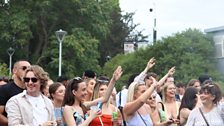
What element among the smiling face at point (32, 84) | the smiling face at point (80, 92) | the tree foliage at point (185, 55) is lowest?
the tree foliage at point (185, 55)

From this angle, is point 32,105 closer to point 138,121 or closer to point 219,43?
point 138,121

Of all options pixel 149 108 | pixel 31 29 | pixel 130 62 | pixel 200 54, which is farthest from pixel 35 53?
pixel 149 108

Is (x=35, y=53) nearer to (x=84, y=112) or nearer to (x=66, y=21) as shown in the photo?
(x=66, y=21)

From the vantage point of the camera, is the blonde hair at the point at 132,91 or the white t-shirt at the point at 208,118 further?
the blonde hair at the point at 132,91

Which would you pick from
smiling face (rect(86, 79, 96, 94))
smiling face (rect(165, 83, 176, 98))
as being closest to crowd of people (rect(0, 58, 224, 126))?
smiling face (rect(86, 79, 96, 94))

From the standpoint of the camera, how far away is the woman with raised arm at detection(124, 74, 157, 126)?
322 inches

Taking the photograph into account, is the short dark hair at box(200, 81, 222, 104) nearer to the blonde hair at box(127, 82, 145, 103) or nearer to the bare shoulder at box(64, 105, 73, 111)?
the blonde hair at box(127, 82, 145, 103)

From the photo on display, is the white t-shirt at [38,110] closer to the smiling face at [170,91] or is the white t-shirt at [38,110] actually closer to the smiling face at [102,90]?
the smiling face at [102,90]

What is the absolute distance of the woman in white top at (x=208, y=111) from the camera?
332 inches

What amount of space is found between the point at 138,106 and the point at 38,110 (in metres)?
1.59

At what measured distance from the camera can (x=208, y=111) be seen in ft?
28.0

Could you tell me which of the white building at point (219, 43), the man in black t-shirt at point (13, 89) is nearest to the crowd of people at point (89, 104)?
the man in black t-shirt at point (13, 89)

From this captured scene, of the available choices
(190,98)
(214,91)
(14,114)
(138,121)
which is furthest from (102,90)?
(14,114)

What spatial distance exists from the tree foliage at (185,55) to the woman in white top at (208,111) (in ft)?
103
